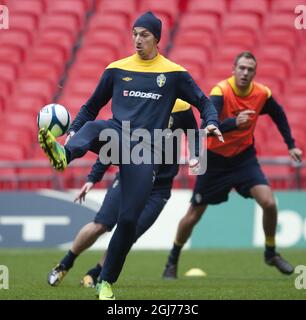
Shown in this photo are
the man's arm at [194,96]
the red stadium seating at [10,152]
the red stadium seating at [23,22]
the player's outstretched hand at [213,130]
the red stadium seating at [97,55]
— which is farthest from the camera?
the red stadium seating at [23,22]

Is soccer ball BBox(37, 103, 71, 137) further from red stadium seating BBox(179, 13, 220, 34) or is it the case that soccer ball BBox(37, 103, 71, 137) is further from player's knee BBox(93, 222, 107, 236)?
red stadium seating BBox(179, 13, 220, 34)

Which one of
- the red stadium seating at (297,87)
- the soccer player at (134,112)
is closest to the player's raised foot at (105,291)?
the soccer player at (134,112)

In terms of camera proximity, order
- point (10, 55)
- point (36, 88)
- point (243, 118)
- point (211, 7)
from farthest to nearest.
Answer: point (211, 7), point (10, 55), point (36, 88), point (243, 118)

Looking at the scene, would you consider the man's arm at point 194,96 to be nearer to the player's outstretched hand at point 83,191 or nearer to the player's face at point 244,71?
the player's outstretched hand at point 83,191

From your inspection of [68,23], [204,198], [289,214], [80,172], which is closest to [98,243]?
[80,172]

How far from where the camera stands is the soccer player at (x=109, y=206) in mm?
11281

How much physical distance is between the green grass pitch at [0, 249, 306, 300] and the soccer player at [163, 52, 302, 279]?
19.6 inches

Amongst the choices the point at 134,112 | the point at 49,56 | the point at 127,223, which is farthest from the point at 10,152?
the point at 127,223

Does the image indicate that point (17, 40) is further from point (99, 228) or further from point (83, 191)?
point (83, 191)

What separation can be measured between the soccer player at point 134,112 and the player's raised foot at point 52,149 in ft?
0.77

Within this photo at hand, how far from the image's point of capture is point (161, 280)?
12703 millimetres

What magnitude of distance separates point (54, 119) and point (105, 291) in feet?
5.16

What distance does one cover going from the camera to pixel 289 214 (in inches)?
673

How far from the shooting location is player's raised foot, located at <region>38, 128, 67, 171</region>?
9.11m
